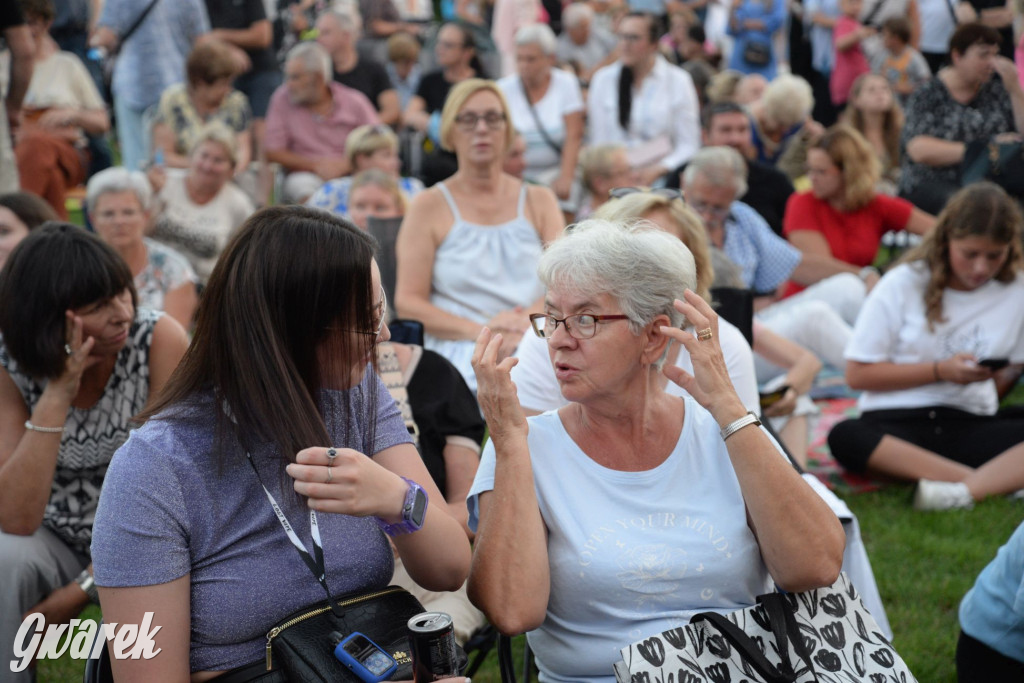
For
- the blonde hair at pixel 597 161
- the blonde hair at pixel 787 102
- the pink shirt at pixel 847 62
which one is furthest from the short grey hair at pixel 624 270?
the pink shirt at pixel 847 62

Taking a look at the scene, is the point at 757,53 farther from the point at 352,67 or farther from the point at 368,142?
the point at 368,142

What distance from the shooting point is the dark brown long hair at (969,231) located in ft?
14.6

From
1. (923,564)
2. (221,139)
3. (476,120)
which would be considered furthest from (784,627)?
(221,139)

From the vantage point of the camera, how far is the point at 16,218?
383cm

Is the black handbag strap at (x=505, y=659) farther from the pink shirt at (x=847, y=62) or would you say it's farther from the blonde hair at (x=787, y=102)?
the pink shirt at (x=847, y=62)

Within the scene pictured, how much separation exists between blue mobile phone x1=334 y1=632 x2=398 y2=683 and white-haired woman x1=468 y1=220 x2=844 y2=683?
0.96 ft

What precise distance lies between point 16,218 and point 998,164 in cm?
613

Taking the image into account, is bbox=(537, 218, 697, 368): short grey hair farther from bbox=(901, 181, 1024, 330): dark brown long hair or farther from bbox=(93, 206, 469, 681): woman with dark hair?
bbox=(901, 181, 1024, 330): dark brown long hair

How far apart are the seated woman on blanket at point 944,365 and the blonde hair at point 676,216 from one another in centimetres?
156

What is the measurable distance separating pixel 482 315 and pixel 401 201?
1268 millimetres

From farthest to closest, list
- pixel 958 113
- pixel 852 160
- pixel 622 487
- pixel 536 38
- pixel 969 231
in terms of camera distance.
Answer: pixel 536 38 < pixel 958 113 < pixel 852 160 < pixel 969 231 < pixel 622 487

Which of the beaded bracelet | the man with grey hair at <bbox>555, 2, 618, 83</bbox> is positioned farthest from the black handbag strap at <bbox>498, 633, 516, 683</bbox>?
the man with grey hair at <bbox>555, 2, 618, 83</bbox>

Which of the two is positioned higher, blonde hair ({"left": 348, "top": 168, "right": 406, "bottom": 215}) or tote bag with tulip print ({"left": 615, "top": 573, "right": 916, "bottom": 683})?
blonde hair ({"left": 348, "top": 168, "right": 406, "bottom": 215})

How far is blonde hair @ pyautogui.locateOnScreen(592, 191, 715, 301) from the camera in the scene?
349 cm
